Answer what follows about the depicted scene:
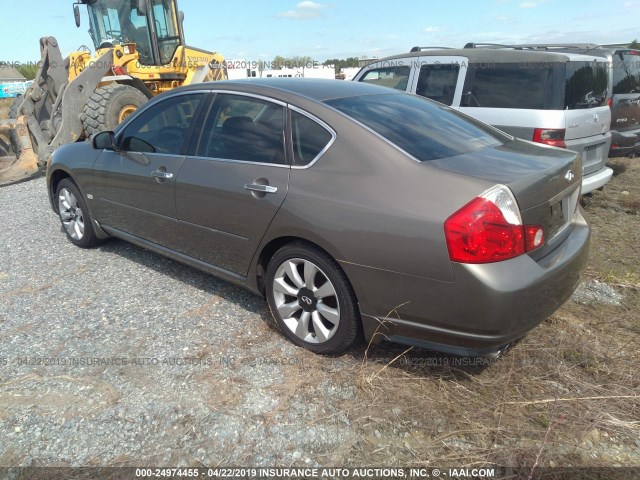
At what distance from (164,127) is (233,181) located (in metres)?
1.12

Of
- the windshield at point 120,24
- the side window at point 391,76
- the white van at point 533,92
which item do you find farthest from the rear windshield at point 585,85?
the windshield at point 120,24

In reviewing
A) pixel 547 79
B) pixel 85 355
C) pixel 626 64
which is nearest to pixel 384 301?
pixel 85 355

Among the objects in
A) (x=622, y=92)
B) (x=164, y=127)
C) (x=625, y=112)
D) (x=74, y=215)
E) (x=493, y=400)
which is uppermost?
(x=164, y=127)

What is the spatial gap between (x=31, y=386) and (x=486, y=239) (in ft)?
8.83

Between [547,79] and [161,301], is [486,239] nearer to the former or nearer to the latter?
[161,301]

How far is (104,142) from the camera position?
4.14m

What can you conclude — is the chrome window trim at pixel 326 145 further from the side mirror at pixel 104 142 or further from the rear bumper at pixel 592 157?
the rear bumper at pixel 592 157

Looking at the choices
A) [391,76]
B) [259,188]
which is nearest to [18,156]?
[391,76]

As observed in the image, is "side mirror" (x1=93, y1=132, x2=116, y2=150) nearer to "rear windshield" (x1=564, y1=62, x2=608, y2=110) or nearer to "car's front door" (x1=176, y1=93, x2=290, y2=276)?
"car's front door" (x1=176, y1=93, x2=290, y2=276)

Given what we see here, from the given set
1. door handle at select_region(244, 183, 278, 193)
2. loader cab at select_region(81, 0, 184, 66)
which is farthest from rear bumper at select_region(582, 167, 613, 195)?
loader cab at select_region(81, 0, 184, 66)

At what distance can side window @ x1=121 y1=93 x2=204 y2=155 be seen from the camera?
144 inches

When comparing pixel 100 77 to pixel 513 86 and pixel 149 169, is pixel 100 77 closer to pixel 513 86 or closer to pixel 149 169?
pixel 149 169

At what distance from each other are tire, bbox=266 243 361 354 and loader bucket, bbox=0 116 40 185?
25.1ft

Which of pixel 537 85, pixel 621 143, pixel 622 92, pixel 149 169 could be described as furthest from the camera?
pixel 622 92
